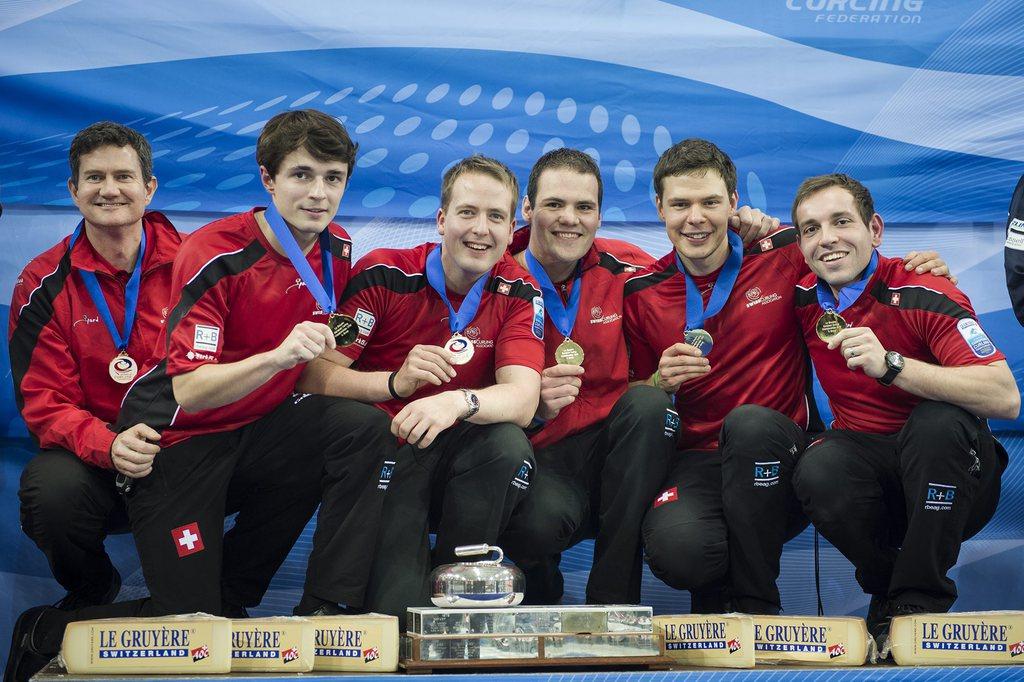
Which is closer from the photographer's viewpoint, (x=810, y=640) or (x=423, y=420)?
(x=810, y=640)

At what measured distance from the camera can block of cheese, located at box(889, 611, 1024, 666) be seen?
8.79 feet

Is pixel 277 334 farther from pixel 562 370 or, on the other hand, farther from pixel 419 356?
pixel 562 370

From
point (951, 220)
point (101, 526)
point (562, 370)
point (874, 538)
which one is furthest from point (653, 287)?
point (101, 526)

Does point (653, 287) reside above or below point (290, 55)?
below

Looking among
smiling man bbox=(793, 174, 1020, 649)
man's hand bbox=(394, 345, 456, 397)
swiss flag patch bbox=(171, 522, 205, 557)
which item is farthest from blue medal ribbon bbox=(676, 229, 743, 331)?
swiss flag patch bbox=(171, 522, 205, 557)

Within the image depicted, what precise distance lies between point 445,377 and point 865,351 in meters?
1.27

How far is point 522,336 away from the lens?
349 cm

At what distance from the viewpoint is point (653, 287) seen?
150 inches

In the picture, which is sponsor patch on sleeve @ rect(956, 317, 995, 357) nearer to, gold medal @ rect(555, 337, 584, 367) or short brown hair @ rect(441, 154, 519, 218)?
gold medal @ rect(555, 337, 584, 367)

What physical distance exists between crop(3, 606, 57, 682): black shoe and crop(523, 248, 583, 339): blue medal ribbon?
194 cm

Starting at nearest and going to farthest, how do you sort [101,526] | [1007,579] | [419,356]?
[419,356]
[101,526]
[1007,579]

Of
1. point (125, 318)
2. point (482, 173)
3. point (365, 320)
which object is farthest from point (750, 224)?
point (125, 318)

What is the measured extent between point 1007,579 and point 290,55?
361 cm

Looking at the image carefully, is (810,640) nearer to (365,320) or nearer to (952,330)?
(952,330)
